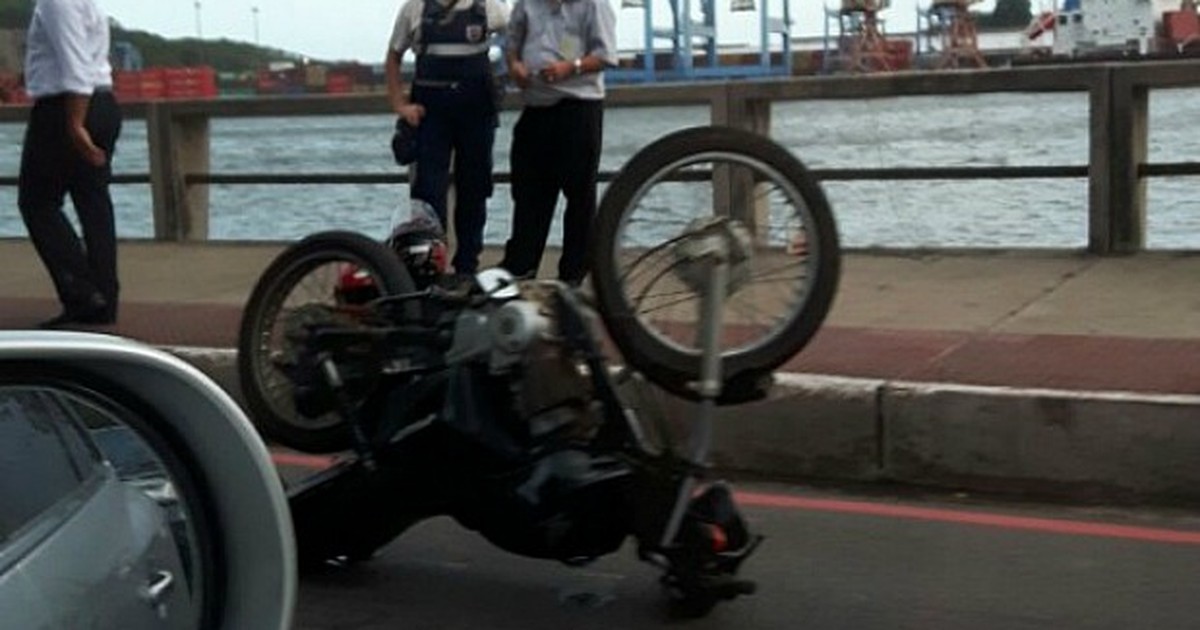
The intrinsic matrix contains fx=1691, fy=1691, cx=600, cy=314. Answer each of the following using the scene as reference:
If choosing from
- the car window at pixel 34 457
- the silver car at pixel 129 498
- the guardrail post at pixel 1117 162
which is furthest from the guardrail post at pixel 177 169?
the car window at pixel 34 457

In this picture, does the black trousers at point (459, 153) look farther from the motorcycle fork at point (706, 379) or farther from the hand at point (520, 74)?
the motorcycle fork at point (706, 379)

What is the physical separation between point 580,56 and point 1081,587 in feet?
11.5

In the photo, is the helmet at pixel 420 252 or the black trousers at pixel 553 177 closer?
the helmet at pixel 420 252

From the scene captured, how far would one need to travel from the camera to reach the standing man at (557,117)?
7309 mm

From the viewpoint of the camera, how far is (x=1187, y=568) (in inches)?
191

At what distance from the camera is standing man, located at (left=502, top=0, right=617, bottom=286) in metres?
7.31

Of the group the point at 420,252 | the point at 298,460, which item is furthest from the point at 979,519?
the point at 298,460

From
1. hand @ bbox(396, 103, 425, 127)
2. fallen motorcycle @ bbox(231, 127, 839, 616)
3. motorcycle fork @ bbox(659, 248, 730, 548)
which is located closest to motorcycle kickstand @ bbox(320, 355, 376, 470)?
fallen motorcycle @ bbox(231, 127, 839, 616)

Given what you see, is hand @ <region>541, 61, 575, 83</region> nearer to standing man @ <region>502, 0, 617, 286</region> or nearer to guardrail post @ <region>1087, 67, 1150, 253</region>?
standing man @ <region>502, 0, 617, 286</region>

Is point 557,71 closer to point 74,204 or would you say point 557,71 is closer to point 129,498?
point 74,204

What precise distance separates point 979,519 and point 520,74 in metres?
2.96

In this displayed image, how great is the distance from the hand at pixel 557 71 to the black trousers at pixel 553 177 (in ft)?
0.52

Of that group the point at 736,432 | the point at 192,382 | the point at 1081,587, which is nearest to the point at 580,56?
the point at 736,432

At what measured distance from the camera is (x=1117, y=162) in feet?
29.7
